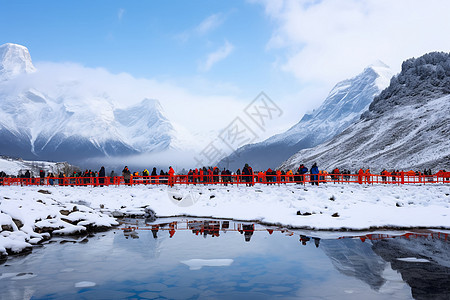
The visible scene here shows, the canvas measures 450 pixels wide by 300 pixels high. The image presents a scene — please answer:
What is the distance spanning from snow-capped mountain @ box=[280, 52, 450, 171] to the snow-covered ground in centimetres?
8268

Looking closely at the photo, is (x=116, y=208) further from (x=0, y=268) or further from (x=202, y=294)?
(x=202, y=294)

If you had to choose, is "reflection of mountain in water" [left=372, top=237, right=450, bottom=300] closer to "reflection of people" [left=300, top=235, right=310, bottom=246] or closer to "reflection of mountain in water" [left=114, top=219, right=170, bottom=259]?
"reflection of people" [left=300, top=235, right=310, bottom=246]

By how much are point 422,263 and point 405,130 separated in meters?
135

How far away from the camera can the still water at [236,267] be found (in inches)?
282

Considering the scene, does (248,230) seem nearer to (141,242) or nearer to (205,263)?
(141,242)

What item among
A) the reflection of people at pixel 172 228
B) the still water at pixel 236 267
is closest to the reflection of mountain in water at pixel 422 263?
the still water at pixel 236 267

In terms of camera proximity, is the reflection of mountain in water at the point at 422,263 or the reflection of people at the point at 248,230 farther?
the reflection of people at the point at 248,230

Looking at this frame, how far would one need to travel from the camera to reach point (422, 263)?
8883mm

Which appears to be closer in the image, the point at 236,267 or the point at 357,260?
the point at 236,267

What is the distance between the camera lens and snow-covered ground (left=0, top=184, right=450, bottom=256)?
12508 mm

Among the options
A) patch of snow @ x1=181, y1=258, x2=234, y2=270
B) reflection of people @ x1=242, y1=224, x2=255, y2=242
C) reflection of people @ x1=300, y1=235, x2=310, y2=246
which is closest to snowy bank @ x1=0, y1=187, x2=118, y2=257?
patch of snow @ x1=181, y1=258, x2=234, y2=270

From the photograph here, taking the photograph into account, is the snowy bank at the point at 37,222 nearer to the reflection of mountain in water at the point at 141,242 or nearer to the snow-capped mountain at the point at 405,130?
the reflection of mountain in water at the point at 141,242

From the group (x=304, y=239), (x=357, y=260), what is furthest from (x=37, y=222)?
(x=357, y=260)

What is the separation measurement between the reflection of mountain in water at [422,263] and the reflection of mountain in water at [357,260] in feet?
0.99
